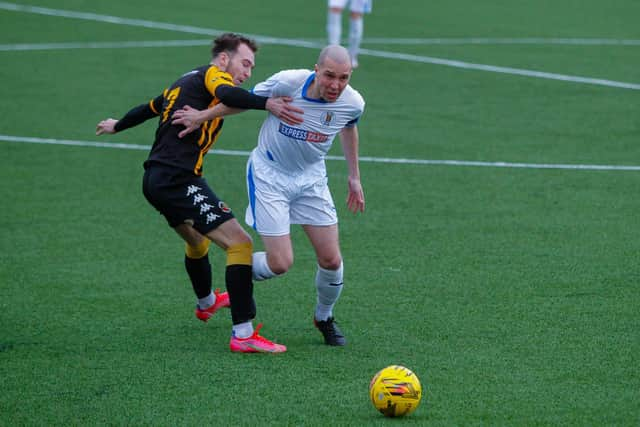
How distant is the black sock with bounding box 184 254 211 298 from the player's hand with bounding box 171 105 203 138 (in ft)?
3.40

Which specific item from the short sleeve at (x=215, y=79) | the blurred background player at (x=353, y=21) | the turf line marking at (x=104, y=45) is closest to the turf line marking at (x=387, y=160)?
the blurred background player at (x=353, y=21)

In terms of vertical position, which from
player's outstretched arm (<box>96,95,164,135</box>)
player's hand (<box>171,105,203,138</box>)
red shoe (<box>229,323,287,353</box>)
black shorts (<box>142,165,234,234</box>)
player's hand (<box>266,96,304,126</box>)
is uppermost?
player's hand (<box>266,96,304,126</box>)

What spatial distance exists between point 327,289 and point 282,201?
650 mm

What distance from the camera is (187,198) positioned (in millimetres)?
7047

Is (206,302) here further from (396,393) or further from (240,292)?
(396,393)

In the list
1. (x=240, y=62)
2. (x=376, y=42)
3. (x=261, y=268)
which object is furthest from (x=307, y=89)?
(x=376, y=42)

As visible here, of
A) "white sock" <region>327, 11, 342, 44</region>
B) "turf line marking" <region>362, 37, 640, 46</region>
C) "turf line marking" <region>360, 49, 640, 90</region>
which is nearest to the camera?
"turf line marking" <region>360, 49, 640, 90</region>

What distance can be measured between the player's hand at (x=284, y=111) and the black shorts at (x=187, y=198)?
77 centimetres

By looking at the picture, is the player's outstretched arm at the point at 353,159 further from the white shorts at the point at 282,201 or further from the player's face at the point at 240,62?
the player's face at the point at 240,62

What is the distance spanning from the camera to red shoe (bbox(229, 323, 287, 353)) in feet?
22.6

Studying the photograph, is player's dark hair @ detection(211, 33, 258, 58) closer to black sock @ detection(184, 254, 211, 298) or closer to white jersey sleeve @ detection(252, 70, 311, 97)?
white jersey sleeve @ detection(252, 70, 311, 97)

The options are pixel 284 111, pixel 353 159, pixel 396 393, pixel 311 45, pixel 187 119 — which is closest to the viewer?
pixel 396 393

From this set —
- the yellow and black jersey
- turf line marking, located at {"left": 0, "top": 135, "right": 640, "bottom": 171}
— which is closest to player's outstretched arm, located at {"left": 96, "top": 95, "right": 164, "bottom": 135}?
the yellow and black jersey

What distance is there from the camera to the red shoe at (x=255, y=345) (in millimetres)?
6877
